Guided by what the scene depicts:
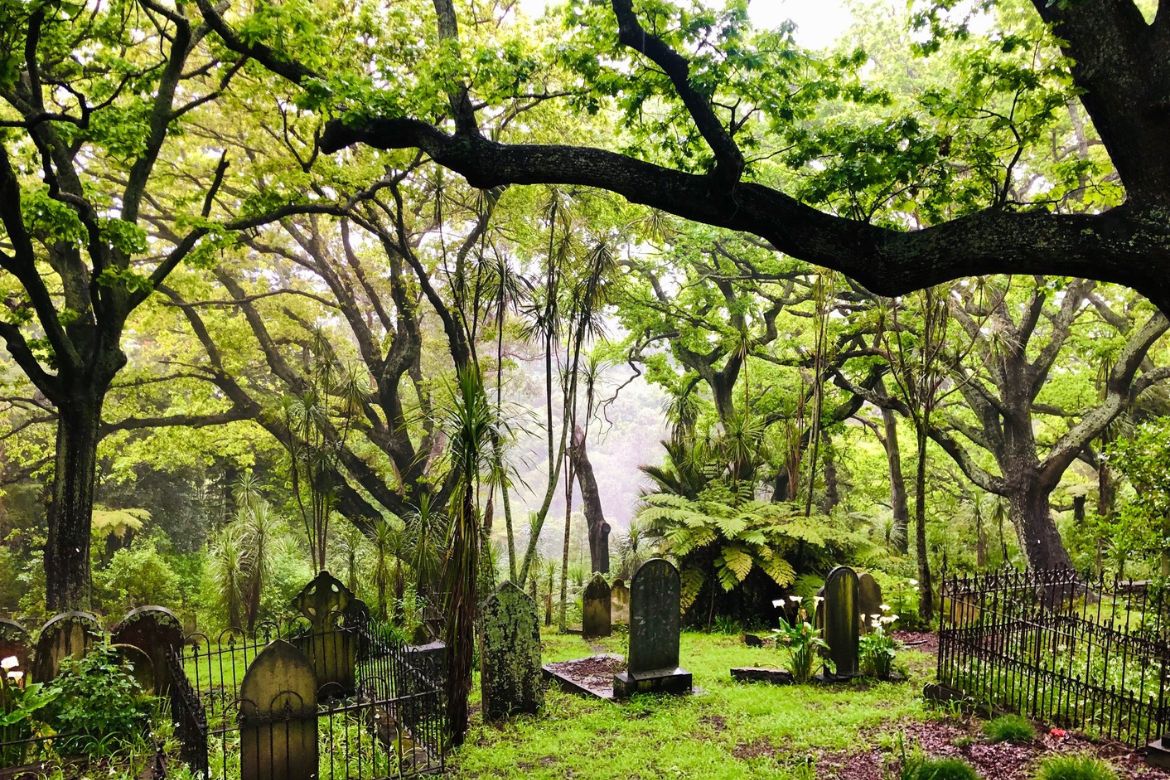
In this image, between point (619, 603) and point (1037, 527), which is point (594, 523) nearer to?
point (619, 603)

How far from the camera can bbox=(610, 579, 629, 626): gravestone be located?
1253 centimetres

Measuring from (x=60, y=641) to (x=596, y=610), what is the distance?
7.40 metres

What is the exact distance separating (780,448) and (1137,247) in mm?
13903

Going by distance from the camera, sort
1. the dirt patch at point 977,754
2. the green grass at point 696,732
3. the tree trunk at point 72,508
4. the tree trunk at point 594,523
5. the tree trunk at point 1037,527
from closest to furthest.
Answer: the dirt patch at point 977,754, the green grass at point 696,732, the tree trunk at point 72,508, the tree trunk at point 1037,527, the tree trunk at point 594,523

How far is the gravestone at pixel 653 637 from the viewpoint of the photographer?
8031 mm

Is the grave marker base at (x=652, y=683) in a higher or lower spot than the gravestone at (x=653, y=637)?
lower

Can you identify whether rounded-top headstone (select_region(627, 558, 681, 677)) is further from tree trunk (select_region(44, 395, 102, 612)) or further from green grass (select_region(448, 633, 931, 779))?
tree trunk (select_region(44, 395, 102, 612))

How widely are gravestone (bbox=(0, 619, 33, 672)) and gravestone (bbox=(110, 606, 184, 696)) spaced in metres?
0.73

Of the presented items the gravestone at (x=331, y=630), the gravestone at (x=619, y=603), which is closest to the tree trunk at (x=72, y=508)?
the gravestone at (x=331, y=630)

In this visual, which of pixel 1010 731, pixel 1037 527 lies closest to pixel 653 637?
pixel 1010 731

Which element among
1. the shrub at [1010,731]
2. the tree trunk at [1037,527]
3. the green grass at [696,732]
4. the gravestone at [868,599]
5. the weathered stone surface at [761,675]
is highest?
the tree trunk at [1037,527]

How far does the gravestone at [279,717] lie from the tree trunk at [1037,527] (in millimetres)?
12506

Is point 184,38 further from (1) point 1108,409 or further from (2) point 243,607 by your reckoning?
(1) point 1108,409

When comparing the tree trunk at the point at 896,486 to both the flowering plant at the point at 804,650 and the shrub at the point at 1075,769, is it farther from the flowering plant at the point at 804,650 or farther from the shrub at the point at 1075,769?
the shrub at the point at 1075,769
